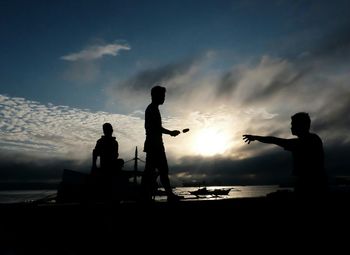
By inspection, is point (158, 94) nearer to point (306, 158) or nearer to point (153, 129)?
point (153, 129)

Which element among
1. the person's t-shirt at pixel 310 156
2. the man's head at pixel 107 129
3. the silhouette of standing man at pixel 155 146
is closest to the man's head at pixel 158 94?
the silhouette of standing man at pixel 155 146

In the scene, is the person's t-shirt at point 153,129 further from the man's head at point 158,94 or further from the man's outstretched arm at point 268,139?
the man's outstretched arm at point 268,139

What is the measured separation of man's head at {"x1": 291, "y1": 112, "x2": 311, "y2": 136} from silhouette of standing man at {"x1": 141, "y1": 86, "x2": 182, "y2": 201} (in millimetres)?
2854

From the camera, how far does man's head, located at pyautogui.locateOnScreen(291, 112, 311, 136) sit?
5215mm

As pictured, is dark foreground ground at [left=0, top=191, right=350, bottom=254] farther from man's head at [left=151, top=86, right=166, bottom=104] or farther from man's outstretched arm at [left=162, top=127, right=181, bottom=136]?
man's head at [left=151, top=86, right=166, bottom=104]

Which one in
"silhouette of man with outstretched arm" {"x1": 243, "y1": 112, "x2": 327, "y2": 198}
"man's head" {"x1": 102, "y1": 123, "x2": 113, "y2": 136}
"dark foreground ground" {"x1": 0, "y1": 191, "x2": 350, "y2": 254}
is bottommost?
"dark foreground ground" {"x1": 0, "y1": 191, "x2": 350, "y2": 254}

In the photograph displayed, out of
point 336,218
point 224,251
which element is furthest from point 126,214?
point 336,218

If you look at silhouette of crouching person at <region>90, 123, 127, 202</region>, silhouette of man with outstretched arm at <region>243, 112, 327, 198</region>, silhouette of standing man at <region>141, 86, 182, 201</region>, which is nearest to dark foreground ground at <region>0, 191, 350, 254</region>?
silhouette of man with outstretched arm at <region>243, 112, 327, 198</region>

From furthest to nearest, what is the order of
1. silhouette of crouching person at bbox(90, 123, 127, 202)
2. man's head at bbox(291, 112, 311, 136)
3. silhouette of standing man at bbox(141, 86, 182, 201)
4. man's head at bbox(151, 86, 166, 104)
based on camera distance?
silhouette of crouching person at bbox(90, 123, 127, 202) → man's head at bbox(151, 86, 166, 104) → silhouette of standing man at bbox(141, 86, 182, 201) → man's head at bbox(291, 112, 311, 136)

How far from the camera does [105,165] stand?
828 centimetres

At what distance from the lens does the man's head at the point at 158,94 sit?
732cm

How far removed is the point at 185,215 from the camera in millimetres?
5055

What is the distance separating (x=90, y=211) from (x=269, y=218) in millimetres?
3029

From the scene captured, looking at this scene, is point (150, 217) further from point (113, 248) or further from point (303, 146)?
point (303, 146)
